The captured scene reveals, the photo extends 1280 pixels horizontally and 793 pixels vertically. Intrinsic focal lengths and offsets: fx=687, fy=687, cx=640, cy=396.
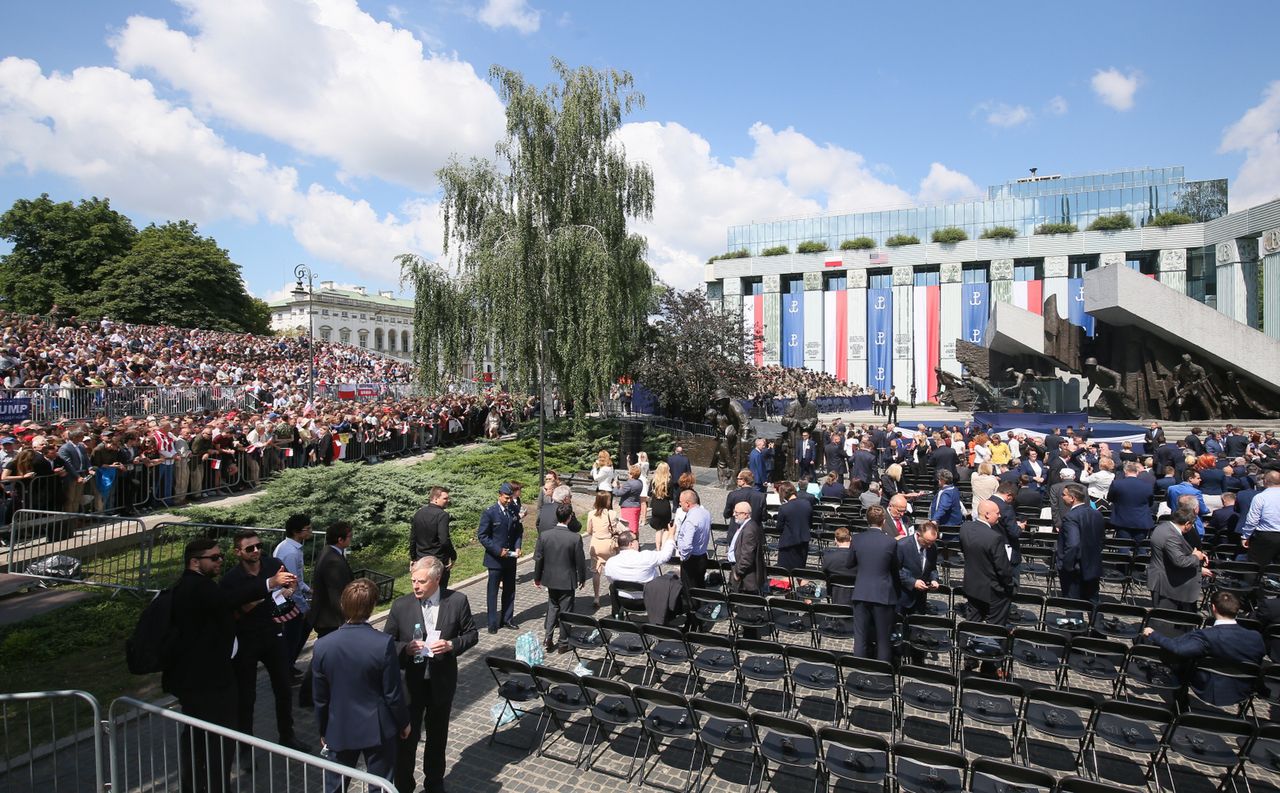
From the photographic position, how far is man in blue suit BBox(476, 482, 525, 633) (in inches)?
299

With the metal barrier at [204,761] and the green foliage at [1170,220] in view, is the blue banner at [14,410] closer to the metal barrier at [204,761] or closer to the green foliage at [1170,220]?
the metal barrier at [204,761]

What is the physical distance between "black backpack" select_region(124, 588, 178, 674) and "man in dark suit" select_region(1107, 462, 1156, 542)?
10.7 m

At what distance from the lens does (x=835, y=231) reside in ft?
208

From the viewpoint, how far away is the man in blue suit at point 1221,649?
5.20 m

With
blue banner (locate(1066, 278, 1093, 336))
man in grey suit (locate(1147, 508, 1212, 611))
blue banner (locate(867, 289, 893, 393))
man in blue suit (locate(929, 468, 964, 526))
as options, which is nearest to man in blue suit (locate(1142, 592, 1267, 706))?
man in grey suit (locate(1147, 508, 1212, 611))

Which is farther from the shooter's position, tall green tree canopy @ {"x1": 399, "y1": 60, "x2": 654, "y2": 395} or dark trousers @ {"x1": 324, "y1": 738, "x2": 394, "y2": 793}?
tall green tree canopy @ {"x1": 399, "y1": 60, "x2": 654, "y2": 395}

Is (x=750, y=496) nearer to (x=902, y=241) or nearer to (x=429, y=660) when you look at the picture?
(x=429, y=660)

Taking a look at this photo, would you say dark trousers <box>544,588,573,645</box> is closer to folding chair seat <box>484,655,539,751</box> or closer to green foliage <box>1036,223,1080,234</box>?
folding chair seat <box>484,655,539,751</box>

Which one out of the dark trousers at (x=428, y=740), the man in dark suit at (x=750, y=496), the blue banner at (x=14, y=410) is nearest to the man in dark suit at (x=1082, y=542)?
the man in dark suit at (x=750, y=496)

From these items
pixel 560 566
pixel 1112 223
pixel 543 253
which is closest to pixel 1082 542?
pixel 560 566

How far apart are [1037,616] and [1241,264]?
162 feet

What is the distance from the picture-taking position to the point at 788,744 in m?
4.51

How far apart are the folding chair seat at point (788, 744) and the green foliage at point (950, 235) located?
58.9m

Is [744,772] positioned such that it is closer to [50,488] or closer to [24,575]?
[24,575]
